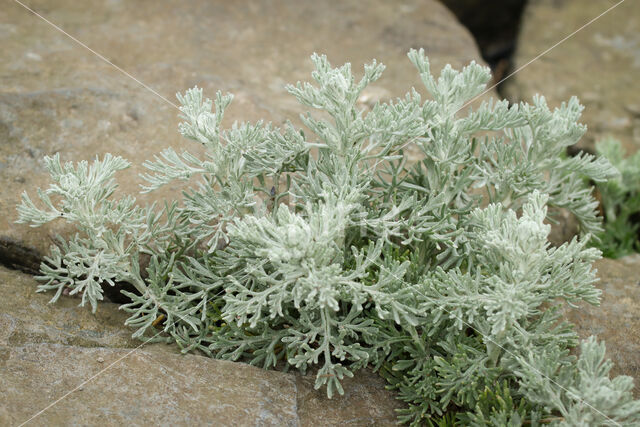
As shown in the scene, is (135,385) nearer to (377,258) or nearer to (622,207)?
(377,258)

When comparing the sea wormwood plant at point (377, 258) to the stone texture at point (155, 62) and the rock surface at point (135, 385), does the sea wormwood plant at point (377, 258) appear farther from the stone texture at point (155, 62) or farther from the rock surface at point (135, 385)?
the stone texture at point (155, 62)

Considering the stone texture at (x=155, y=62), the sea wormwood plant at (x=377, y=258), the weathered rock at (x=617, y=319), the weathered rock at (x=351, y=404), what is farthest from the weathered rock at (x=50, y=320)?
the weathered rock at (x=617, y=319)

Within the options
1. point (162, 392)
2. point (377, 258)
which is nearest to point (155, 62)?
point (377, 258)

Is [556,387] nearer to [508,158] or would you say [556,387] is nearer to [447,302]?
[447,302]

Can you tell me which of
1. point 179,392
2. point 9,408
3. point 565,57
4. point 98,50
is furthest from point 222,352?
point 565,57

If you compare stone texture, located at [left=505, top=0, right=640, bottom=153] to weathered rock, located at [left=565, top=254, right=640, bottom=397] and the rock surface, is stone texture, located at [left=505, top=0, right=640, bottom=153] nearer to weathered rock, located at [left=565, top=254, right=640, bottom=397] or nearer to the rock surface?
weathered rock, located at [left=565, top=254, right=640, bottom=397]
